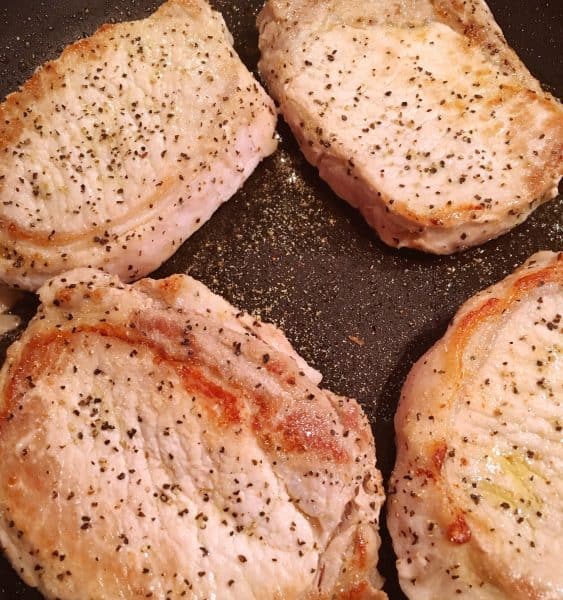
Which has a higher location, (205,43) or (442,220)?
(205,43)

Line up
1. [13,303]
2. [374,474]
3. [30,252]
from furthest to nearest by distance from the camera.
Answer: [13,303], [30,252], [374,474]

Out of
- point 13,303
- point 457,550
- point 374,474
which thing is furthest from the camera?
point 13,303

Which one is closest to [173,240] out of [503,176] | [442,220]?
[442,220]

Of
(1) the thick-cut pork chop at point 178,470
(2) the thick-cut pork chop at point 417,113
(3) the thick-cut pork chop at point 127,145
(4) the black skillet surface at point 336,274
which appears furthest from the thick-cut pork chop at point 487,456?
(3) the thick-cut pork chop at point 127,145

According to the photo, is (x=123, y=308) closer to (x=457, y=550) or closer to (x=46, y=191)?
(x=46, y=191)

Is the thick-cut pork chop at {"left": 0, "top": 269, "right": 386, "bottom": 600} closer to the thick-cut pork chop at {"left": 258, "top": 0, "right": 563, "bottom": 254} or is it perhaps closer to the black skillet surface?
the black skillet surface
